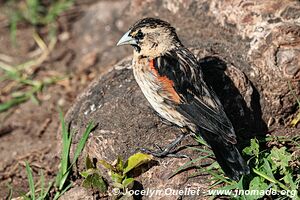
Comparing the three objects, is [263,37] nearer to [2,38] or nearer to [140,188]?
[140,188]

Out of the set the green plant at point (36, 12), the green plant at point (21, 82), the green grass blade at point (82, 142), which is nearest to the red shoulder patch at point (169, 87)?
the green grass blade at point (82, 142)

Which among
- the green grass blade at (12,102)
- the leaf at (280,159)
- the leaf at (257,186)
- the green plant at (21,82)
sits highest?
the green plant at (21,82)

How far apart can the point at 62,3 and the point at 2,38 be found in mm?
995

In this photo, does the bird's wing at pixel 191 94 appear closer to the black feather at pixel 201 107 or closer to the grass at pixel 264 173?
the black feather at pixel 201 107

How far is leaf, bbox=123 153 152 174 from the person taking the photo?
4727 millimetres

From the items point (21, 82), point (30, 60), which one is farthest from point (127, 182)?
point (30, 60)

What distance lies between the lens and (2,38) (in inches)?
328

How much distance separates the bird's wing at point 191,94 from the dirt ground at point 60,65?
2.37ft

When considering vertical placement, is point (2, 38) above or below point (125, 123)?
above

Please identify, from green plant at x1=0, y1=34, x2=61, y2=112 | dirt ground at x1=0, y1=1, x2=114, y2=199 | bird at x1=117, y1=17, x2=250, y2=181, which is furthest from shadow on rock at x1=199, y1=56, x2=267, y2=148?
green plant at x1=0, y1=34, x2=61, y2=112

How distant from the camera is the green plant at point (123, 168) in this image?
15.5ft

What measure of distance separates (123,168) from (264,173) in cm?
113

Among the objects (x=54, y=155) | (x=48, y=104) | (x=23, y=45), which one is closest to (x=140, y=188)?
(x=54, y=155)

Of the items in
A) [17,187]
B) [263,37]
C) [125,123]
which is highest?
[263,37]
